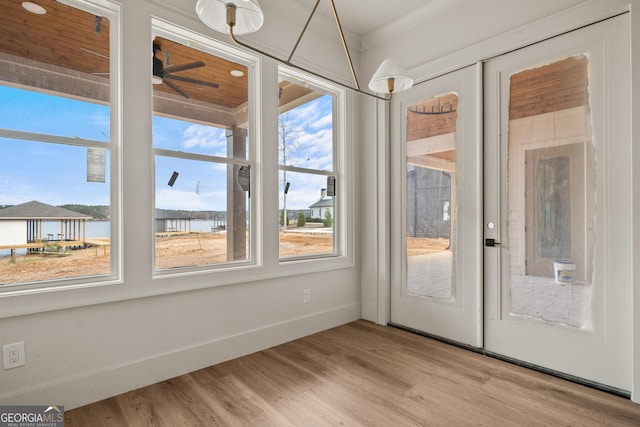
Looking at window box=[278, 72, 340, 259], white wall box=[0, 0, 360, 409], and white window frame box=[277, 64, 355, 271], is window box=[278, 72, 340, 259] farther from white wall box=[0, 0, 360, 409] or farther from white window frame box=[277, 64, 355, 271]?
white wall box=[0, 0, 360, 409]

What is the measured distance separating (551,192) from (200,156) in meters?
2.55

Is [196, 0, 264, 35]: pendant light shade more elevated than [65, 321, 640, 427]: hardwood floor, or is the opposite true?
[196, 0, 264, 35]: pendant light shade

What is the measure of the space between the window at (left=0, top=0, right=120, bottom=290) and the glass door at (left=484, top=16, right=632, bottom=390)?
275 cm

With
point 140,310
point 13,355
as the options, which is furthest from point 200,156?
point 13,355

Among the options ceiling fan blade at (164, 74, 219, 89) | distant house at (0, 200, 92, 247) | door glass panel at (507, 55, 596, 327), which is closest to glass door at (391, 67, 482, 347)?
door glass panel at (507, 55, 596, 327)

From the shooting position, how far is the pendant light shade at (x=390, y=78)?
5.81ft

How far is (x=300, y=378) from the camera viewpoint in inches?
92.8

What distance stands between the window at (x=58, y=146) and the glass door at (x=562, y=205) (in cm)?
275

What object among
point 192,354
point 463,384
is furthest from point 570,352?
point 192,354

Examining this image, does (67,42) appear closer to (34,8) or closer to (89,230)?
(34,8)

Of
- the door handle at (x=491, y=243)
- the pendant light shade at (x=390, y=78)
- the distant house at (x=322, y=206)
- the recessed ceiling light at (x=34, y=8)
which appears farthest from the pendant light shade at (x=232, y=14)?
the door handle at (x=491, y=243)

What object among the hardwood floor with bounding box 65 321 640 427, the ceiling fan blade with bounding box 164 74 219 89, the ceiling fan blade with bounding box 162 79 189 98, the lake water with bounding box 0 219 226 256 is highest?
the ceiling fan blade with bounding box 164 74 219 89

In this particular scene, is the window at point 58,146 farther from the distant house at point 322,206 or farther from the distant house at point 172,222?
the distant house at point 322,206

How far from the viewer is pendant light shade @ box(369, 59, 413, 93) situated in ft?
5.81
